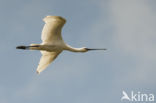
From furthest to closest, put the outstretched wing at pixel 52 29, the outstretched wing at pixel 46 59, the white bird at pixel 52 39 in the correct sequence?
the outstretched wing at pixel 46 59, the white bird at pixel 52 39, the outstretched wing at pixel 52 29

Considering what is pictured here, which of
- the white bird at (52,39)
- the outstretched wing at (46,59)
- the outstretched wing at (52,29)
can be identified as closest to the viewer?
the outstretched wing at (52,29)

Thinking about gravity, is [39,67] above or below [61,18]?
below

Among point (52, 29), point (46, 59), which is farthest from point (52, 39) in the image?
point (46, 59)

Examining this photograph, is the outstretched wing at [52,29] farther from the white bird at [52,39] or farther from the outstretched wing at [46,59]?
the outstretched wing at [46,59]

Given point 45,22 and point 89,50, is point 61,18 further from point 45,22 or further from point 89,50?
point 89,50

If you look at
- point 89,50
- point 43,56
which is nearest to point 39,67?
point 43,56

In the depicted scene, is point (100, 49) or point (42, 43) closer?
point (42, 43)

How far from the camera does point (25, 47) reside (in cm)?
4569

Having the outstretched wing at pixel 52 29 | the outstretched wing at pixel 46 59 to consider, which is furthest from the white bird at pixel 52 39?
the outstretched wing at pixel 46 59

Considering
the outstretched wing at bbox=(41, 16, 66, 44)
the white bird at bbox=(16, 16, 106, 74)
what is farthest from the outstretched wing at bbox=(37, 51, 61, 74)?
the outstretched wing at bbox=(41, 16, 66, 44)

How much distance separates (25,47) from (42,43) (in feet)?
4.63

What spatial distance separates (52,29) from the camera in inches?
1750

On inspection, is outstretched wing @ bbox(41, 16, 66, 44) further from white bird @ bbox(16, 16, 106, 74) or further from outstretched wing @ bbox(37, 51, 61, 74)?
outstretched wing @ bbox(37, 51, 61, 74)

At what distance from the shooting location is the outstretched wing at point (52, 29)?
143 ft
